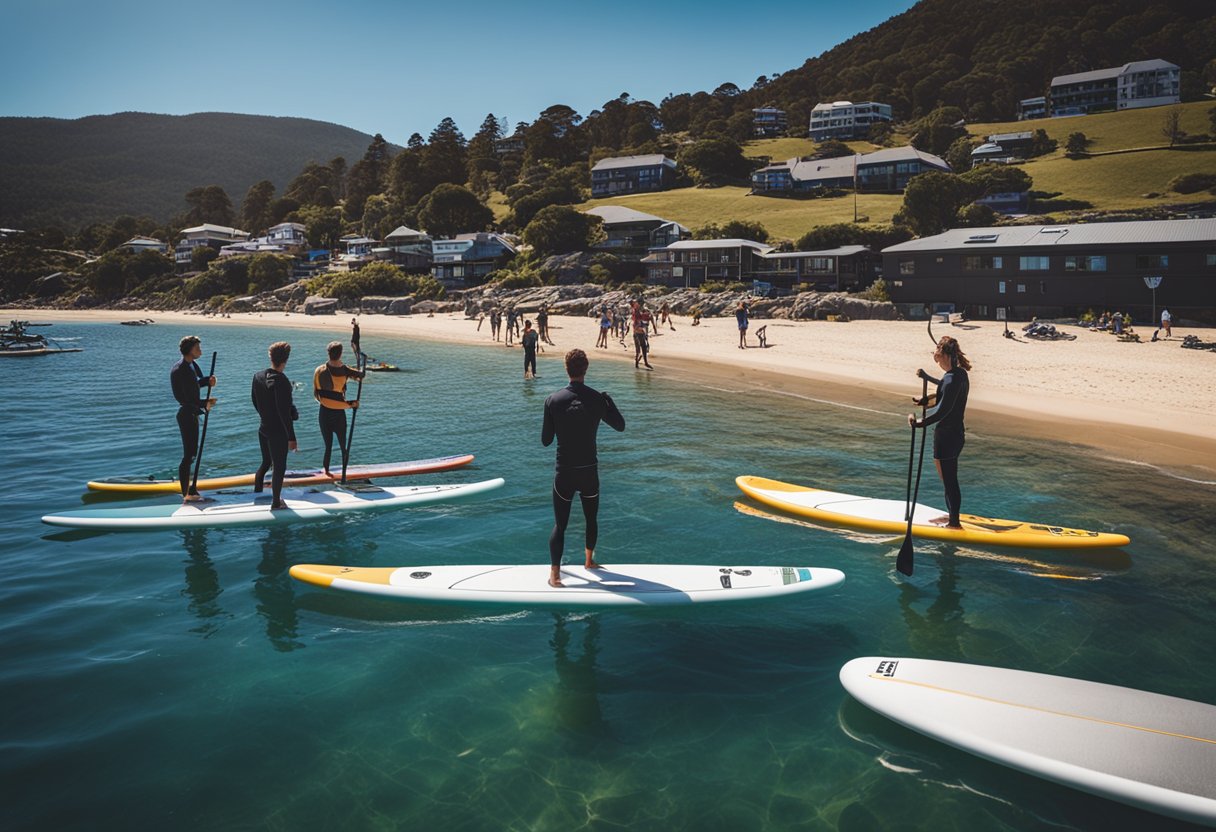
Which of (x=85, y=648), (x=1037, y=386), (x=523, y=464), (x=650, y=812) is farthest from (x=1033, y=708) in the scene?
(x=1037, y=386)

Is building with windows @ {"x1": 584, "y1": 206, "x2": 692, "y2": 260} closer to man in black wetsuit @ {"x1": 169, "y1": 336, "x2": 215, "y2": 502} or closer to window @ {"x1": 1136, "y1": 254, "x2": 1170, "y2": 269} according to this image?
window @ {"x1": 1136, "y1": 254, "x2": 1170, "y2": 269}

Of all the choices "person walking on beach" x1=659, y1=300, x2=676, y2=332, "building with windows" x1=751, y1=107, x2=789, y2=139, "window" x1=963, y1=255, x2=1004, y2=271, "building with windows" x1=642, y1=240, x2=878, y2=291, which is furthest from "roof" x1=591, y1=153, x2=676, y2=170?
"window" x1=963, y1=255, x2=1004, y2=271

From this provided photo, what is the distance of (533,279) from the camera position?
247 feet

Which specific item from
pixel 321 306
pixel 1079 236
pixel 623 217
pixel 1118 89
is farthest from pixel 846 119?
pixel 321 306

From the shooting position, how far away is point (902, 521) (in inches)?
412

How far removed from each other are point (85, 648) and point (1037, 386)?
27.1 m

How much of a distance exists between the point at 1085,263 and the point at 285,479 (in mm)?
49468

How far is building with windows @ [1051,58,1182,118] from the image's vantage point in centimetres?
11375

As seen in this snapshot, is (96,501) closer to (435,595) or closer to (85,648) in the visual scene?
(85,648)

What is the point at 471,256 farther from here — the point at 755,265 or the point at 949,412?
the point at 949,412

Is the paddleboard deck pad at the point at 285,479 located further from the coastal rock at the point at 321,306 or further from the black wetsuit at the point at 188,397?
the coastal rock at the point at 321,306

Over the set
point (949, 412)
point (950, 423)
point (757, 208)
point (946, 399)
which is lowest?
point (950, 423)

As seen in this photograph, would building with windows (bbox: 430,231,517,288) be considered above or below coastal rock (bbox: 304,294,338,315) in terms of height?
above

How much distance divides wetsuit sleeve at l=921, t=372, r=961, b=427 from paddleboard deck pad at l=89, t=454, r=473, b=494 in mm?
9282
